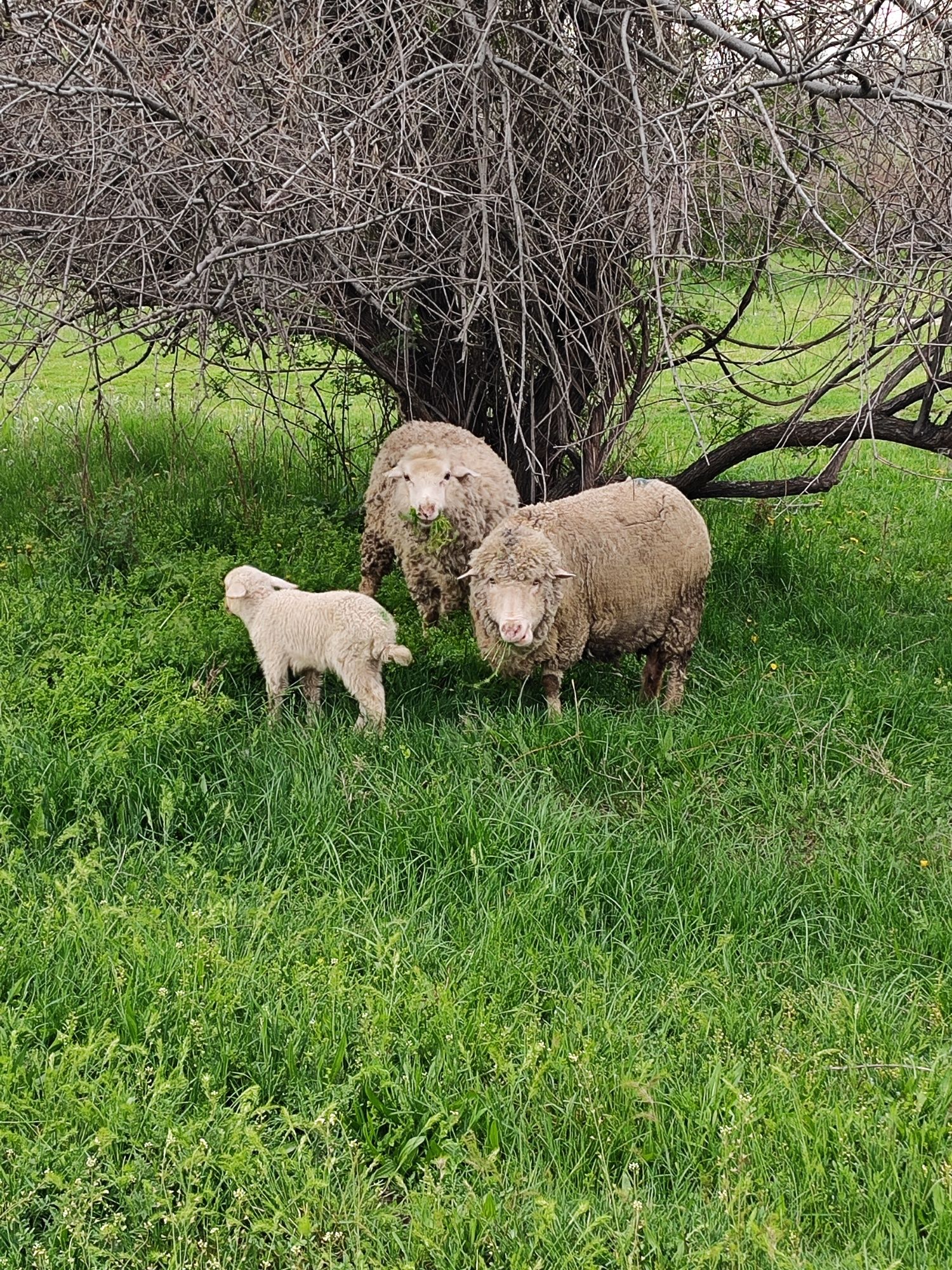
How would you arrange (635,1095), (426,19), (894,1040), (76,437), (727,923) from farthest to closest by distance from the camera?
1. (76,437)
2. (426,19)
3. (727,923)
4. (894,1040)
5. (635,1095)

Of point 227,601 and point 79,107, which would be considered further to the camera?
point 227,601

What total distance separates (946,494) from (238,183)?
587cm

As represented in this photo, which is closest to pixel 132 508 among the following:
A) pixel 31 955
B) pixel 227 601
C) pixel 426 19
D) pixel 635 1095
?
pixel 227 601

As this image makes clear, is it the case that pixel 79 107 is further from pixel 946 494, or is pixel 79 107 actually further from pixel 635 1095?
pixel 946 494

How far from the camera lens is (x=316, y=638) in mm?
4277

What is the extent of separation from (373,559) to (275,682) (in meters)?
1.35

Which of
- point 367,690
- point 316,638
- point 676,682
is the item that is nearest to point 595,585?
point 676,682

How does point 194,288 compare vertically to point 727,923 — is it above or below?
above

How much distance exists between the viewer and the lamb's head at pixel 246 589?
4465 mm

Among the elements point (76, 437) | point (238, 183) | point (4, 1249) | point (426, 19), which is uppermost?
point (426, 19)

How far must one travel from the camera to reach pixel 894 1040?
114 inches

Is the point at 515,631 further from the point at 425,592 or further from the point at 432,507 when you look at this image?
the point at 425,592

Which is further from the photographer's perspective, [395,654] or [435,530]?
[435,530]

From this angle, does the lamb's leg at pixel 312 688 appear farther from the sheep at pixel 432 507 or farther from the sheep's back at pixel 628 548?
the sheep's back at pixel 628 548
